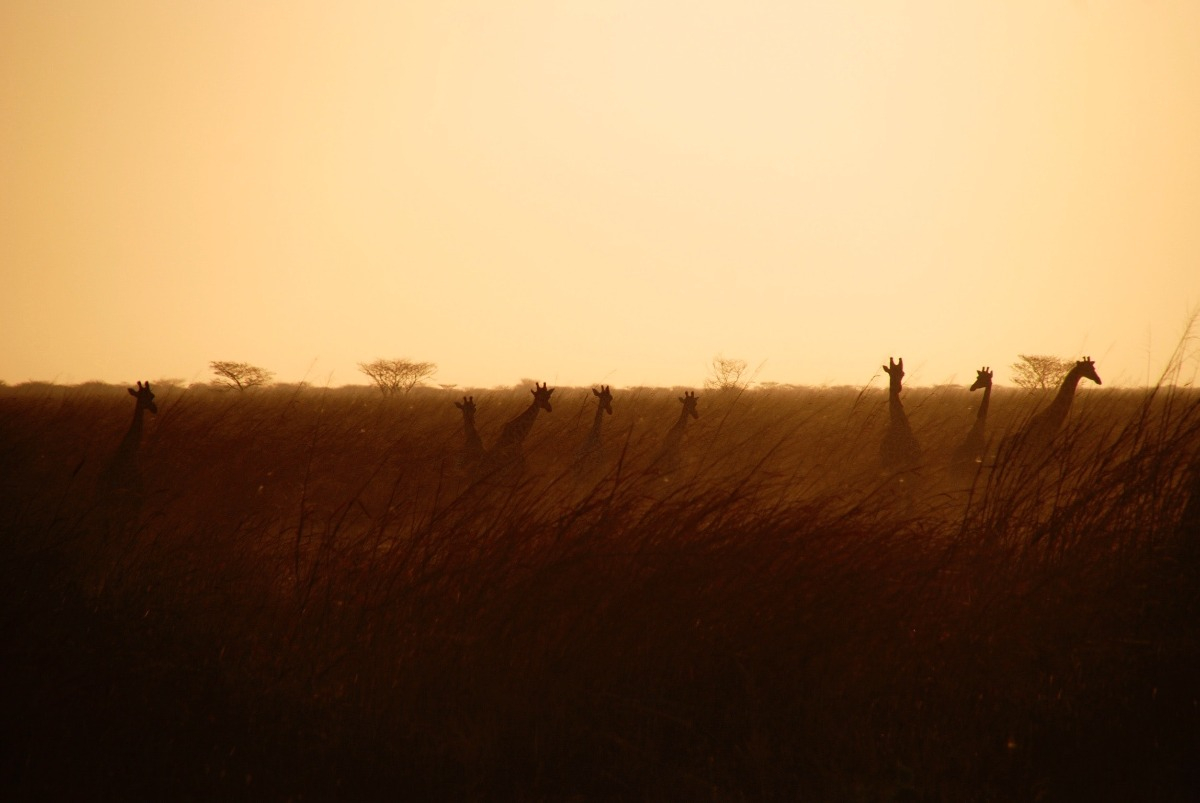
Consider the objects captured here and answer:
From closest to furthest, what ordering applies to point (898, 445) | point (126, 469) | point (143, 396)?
point (126, 469) → point (143, 396) → point (898, 445)

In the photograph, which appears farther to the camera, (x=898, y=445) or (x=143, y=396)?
(x=898, y=445)

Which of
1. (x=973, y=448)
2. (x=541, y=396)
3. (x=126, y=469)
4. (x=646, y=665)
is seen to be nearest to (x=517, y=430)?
(x=541, y=396)

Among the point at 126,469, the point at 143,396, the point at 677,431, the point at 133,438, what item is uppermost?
the point at 143,396

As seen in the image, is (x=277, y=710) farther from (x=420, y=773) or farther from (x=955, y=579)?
(x=955, y=579)

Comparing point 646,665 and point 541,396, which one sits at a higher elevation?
point 541,396

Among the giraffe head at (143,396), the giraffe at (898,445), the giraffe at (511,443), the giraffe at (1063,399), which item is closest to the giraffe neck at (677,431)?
the giraffe at (511,443)

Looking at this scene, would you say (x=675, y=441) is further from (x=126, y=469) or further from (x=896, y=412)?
(x=126, y=469)

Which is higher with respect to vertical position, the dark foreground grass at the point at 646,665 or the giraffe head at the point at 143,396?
the giraffe head at the point at 143,396

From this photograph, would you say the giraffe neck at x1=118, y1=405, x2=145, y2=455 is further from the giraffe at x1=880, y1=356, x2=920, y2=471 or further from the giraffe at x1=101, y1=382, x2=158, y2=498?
the giraffe at x1=880, y1=356, x2=920, y2=471

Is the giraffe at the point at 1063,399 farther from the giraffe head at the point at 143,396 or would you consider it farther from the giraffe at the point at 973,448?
the giraffe head at the point at 143,396

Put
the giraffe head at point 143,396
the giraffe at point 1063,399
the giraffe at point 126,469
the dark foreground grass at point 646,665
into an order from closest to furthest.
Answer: the dark foreground grass at point 646,665 → the giraffe at point 126,469 → the giraffe at point 1063,399 → the giraffe head at point 143,396

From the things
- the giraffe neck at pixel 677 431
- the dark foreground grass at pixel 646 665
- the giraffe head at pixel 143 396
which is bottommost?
the dark foreground grass at pixel 646 665

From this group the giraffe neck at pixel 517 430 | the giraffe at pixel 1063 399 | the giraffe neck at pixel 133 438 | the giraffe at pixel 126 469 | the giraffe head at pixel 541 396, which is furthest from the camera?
the giraffe head at pixel 541 396

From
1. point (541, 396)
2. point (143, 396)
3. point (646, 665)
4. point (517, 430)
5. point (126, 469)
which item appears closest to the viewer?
point (646, 665)
